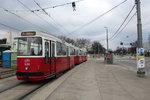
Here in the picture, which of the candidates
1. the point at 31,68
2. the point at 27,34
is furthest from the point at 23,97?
the point at 27,34

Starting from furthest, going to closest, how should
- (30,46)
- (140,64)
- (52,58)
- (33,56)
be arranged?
(140,64) → (52,58) → (30,46) → (33,56)

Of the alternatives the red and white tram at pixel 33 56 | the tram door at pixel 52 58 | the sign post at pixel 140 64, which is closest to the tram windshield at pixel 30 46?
the red and white tram at pixel 33 56

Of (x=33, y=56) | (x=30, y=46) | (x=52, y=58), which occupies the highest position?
(x=30, y=46)

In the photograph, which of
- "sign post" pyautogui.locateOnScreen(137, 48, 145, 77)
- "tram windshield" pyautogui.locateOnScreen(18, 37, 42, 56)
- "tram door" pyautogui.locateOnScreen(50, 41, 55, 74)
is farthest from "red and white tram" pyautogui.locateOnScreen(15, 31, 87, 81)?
"sign post" pyautogui.locateOnScreen(137, 48, 145, 77)

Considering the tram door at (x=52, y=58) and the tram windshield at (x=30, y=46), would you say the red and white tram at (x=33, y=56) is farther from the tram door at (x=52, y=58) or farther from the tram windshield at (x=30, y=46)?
the tram door at (x=52, y=58)

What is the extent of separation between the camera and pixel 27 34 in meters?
9.95

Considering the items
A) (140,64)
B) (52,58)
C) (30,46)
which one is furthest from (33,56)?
(140,64)

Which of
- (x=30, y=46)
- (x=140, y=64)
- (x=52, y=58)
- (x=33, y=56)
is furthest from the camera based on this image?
(x=140, y=64)

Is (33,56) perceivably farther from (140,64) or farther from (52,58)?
(140,64)

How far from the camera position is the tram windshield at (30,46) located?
955cm

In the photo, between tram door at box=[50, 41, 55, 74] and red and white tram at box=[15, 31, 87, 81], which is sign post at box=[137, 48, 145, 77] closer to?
tram door at box=[50, 41, 55, 74]

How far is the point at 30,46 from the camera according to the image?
9.66m

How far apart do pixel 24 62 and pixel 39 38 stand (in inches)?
64.1

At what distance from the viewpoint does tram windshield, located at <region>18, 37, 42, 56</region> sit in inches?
376
